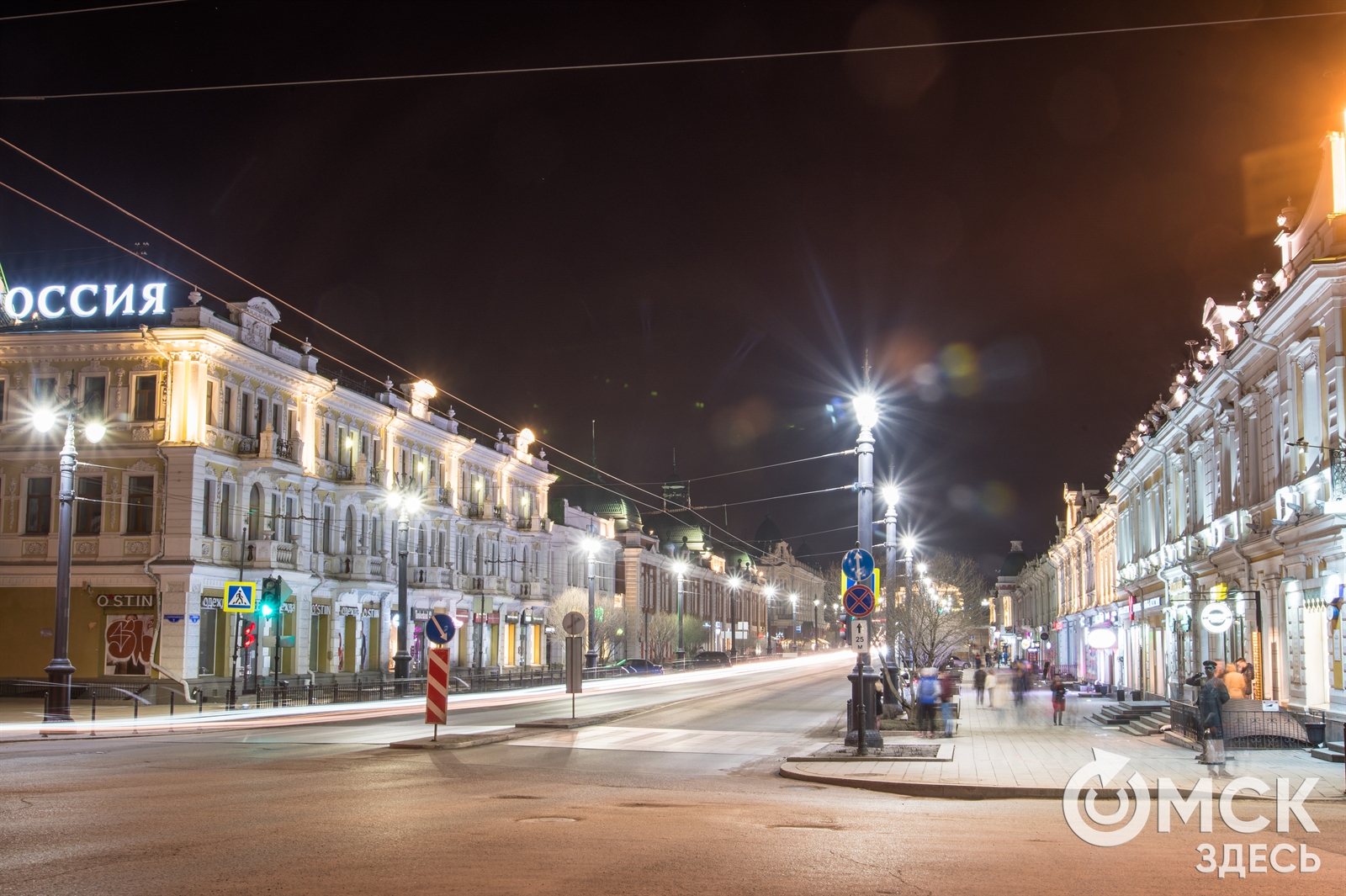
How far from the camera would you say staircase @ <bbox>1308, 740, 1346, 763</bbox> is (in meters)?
18.3

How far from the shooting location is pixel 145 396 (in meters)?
39.7

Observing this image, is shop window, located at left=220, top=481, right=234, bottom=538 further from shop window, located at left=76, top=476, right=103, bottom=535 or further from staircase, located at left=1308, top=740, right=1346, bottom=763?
staircase, located at left=1308, top=740, right=1346, bottom=763

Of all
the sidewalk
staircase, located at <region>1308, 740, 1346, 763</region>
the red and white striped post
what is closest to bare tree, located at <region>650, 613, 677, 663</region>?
the sidewalk

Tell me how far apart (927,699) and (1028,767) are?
286 inches

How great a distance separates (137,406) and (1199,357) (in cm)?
3258

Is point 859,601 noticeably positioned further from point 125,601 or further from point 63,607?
point 125,601

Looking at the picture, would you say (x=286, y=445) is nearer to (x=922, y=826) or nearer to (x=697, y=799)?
(x=697, y=799)

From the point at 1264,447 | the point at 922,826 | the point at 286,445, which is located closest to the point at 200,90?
the point at 922,826

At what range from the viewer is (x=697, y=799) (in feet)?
47.4

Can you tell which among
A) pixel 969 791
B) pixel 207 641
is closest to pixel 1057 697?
pixel 969 791

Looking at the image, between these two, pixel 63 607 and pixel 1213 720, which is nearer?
pixel 1213 720

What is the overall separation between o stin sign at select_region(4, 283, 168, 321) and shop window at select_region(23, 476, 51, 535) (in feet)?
18.5

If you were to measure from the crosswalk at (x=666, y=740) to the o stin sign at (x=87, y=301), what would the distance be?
22.3 metres

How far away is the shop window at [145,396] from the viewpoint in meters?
39.7
